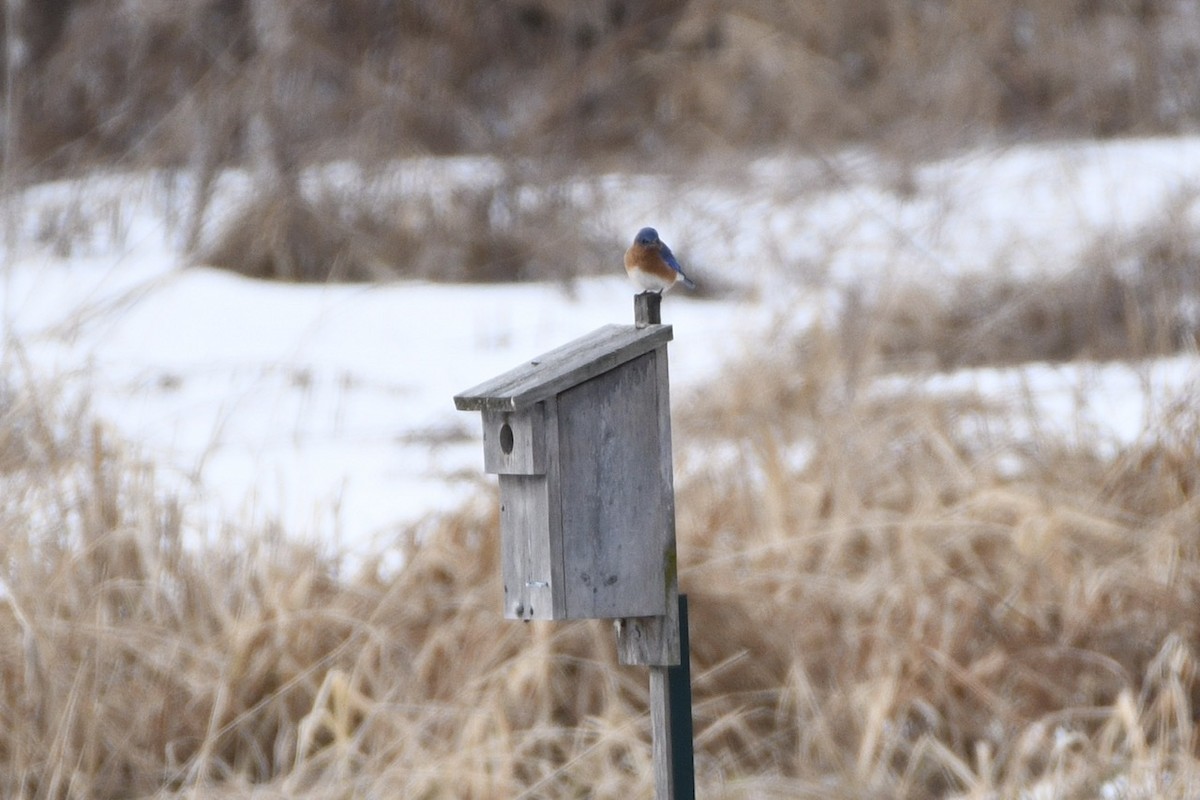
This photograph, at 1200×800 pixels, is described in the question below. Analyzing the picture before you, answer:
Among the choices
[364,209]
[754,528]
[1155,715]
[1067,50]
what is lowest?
[1155,715]

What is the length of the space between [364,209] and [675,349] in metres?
2.27

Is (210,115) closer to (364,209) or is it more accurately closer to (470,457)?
(364,209)

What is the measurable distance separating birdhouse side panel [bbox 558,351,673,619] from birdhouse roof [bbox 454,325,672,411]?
0.10 feet

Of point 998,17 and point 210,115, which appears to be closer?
point 210,115

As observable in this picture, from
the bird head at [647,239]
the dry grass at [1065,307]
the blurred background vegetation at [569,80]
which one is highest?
the blurred background vegetation at [569,80]

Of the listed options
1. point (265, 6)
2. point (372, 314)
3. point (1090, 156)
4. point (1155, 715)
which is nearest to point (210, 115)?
point (265, 6)

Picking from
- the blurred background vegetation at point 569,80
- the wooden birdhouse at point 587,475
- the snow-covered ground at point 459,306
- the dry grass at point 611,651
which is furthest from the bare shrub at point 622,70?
the wooden birdhouse at point 587,475

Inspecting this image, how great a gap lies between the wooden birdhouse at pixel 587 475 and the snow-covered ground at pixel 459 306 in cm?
175

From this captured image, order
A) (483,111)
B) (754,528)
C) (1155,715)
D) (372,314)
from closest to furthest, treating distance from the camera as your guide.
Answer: (1155,715) < (754,528) < (372,314) < (483,111)

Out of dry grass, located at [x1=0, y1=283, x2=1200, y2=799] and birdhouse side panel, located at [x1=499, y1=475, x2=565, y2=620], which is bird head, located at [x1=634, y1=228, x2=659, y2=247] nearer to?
birdhouse side panel, located at [x1=499, y1=475, x2=565, y2=620]

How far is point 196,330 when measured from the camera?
698 centimetres

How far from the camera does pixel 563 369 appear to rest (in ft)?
6.31

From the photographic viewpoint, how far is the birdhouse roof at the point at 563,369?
189 cm

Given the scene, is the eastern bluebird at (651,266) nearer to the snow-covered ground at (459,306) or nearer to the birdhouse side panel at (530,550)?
the birdhouse side panel at (530,550)
